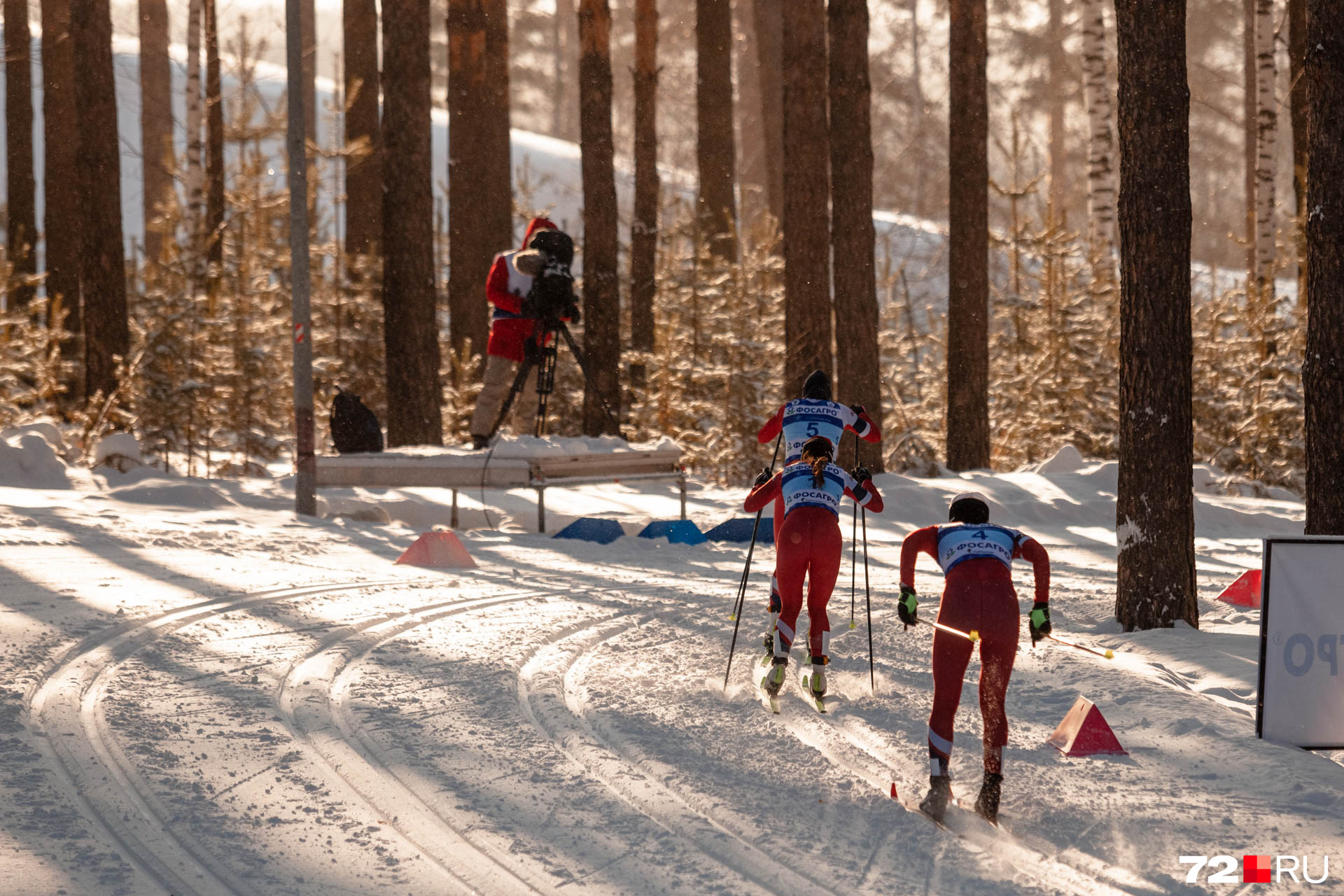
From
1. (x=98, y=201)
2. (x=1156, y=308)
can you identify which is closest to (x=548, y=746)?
(x=1156, y=308)

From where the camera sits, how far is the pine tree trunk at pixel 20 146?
75.9 feet

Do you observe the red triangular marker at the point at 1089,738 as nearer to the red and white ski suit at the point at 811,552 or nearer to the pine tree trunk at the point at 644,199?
the red and white ski suit at the point at 811,552

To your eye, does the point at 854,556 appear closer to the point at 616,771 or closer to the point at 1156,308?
the point at 1156,308

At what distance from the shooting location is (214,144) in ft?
79.8

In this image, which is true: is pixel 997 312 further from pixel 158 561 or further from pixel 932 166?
pixel 932 166

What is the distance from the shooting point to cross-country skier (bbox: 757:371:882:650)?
829cm

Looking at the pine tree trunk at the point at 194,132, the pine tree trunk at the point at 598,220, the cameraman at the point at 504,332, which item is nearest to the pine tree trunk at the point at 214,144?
the pine tree trunk at the point at 194,132

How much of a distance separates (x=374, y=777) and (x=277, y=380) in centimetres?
1475

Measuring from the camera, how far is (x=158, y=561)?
11.0m

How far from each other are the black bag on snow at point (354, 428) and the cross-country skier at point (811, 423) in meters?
8.01

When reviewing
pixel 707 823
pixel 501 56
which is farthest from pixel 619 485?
pixel 707 823

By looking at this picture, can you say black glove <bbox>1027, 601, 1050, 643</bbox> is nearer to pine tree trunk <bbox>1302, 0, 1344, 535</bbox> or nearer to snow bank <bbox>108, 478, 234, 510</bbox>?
pine tree trunk <bbox>1302, 0, 1344, 535</bbox>

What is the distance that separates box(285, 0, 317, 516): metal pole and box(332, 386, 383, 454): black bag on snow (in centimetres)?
112

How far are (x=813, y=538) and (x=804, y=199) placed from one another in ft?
36.7
